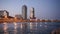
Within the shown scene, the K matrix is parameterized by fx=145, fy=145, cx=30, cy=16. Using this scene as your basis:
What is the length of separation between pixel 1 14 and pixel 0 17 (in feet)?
1.78

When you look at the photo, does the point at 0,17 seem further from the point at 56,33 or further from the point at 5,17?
the point at 56,33

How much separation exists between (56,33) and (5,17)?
7.75ft

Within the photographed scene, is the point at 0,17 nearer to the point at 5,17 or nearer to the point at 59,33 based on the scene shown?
the point at 5,17

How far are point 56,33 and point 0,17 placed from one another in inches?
92.7

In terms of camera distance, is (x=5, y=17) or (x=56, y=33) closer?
(x=56, y=33)

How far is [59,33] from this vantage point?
3104mm

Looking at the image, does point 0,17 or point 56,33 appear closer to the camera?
point 56,33

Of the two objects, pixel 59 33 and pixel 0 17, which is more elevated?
pixel 0 17

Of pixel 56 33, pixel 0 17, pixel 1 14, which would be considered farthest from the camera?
pixel 1 14

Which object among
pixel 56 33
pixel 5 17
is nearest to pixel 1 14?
pixel 5 17

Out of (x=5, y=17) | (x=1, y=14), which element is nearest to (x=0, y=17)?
(x=5, y=17)

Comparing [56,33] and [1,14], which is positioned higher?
[1,14]

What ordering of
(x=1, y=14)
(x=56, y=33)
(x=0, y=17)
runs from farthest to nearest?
(x=1, y=14) → (x=0, y=17) → (x=56, y=33)

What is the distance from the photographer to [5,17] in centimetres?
496
